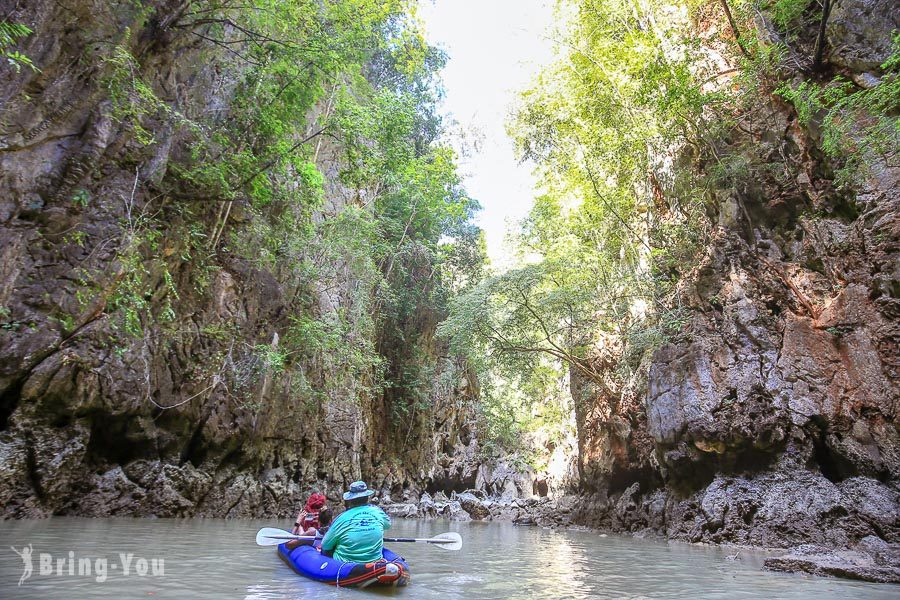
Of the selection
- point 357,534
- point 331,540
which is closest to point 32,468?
point 331,540

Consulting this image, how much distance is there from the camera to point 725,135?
516 inches

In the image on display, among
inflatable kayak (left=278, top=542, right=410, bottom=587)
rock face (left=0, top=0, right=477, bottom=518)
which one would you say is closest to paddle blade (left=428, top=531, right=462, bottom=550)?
inflatable kayak (left=278, top=542, right=410, bottom=587)

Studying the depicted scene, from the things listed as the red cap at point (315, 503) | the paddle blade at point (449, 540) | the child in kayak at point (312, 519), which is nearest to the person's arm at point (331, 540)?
the paddle blade at point (449, 540)

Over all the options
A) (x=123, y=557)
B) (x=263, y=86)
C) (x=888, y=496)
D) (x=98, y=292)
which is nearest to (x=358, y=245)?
(x=263, y=86)

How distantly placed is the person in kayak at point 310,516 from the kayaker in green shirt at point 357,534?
103 inches

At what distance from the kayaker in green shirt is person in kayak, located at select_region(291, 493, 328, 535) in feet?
8.61

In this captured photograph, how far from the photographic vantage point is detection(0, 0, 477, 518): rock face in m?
7.53

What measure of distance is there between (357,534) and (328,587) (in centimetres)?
49

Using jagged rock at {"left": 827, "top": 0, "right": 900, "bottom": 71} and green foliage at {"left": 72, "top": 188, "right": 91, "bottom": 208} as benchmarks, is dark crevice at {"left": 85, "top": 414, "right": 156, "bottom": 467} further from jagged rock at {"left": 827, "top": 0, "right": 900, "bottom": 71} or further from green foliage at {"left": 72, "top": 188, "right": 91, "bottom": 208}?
jagged rock at {"left": 827, "top": 0, "right": 900, "bottom": 71}

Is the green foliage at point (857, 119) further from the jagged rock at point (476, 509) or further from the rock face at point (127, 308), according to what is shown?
the jagged rock at point (476, 509)

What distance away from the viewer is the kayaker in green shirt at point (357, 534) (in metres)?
4.65

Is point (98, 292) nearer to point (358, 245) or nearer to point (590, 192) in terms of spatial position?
point (358, 245)

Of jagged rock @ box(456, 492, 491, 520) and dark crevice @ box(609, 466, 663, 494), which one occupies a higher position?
dark crevice @ box(609, 466, 663, 494)

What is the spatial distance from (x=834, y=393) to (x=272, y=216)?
1341 centimetres
